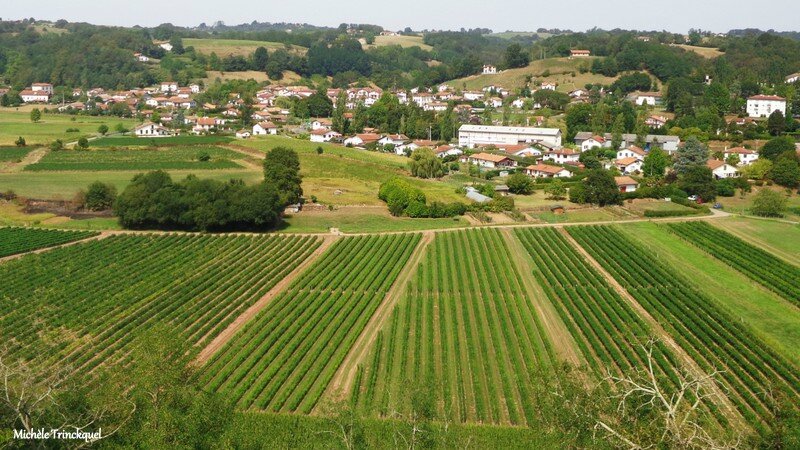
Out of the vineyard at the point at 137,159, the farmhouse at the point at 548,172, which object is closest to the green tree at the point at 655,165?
the farmhouse at the point at 548,172

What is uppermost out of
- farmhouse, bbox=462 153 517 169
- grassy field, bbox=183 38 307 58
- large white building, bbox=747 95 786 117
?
grassy field, bbox=183 38 307 58

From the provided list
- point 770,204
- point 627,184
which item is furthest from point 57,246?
point 770,204

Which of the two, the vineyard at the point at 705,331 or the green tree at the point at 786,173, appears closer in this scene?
the vineyard at the point at 705,331

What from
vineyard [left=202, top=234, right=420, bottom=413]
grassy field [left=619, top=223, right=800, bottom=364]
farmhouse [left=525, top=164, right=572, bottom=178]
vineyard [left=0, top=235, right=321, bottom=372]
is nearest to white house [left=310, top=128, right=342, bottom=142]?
farmhouse [left=525, top=164, right=572, bottom=178]

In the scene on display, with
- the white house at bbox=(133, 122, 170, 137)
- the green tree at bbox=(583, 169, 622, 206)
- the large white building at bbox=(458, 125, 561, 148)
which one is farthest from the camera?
the white house at bbox=(133, 122, 170, 137)

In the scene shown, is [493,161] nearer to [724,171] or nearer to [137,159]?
[724,171]

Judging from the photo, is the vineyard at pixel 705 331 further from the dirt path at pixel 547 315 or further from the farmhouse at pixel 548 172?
the farmhouse at pixel 548 172

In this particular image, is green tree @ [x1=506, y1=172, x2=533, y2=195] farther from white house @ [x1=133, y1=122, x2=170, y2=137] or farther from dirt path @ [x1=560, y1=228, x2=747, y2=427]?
white house @ [x1=133, y1=122, x2=170, y2=137]
